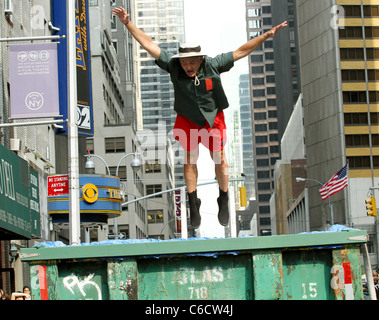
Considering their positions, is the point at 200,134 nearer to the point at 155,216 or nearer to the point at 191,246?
the point at 191,246

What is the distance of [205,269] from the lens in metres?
4.65

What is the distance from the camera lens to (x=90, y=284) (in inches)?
186

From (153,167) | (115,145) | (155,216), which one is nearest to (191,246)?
(115,145)

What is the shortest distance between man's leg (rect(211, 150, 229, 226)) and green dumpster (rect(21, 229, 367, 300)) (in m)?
2.63

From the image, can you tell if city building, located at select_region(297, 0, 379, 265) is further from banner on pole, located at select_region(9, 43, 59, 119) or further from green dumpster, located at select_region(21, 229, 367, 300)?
green dumpster, located at select_region(21, 229, 367, 300)

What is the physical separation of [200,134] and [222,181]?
2.07 ft

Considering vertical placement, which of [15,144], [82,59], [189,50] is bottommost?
[189,50]

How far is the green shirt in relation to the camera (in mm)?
7090

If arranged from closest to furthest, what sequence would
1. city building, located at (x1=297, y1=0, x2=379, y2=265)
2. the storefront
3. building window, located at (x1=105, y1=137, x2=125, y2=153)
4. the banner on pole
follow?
the banner on pole < the storefront < building window, located at (x1=105, y1=137, x2=125, y2=153) < city building, located at (x1=297, y1=0, x2=379, y2=265)

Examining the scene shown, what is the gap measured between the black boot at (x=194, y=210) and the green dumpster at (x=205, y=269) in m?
2.89

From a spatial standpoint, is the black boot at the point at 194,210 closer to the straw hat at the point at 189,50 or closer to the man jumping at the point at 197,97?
the man jumping at the point at 197,97

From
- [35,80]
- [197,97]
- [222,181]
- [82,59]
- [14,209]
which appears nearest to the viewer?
[197,97]

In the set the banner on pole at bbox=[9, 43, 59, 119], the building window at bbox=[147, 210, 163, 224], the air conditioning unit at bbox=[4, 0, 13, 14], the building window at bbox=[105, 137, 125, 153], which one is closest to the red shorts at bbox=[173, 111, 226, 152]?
the banner on pole at bbox=[9, 43, 59, 119]
